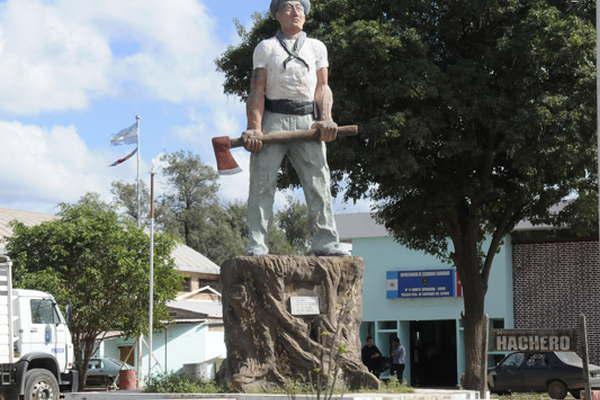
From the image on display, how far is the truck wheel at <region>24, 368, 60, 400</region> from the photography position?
66.9 ft

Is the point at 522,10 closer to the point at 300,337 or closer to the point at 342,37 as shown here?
the point at 342,37

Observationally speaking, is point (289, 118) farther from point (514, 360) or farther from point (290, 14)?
point (514, 360)

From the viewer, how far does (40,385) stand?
20.7m

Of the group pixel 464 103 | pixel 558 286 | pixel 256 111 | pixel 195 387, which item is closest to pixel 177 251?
pixel 558 286

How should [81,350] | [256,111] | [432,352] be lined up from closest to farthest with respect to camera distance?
[256,111] → [81,350] → [432,352]

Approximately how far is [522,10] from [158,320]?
13.8 meters

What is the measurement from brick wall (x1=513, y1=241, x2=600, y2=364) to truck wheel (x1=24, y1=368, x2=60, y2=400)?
19.1 meters

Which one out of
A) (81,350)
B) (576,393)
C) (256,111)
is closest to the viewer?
(256,111)

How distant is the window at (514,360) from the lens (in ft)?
95.4

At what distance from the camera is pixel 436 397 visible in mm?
13914

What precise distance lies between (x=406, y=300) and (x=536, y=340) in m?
23.1

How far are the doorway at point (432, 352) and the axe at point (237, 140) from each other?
2457cm

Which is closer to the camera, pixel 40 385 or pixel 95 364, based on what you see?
pixel 40 385

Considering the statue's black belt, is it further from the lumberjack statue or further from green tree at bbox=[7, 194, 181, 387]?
green tree at bbox=[7, 194, 181, 387]
